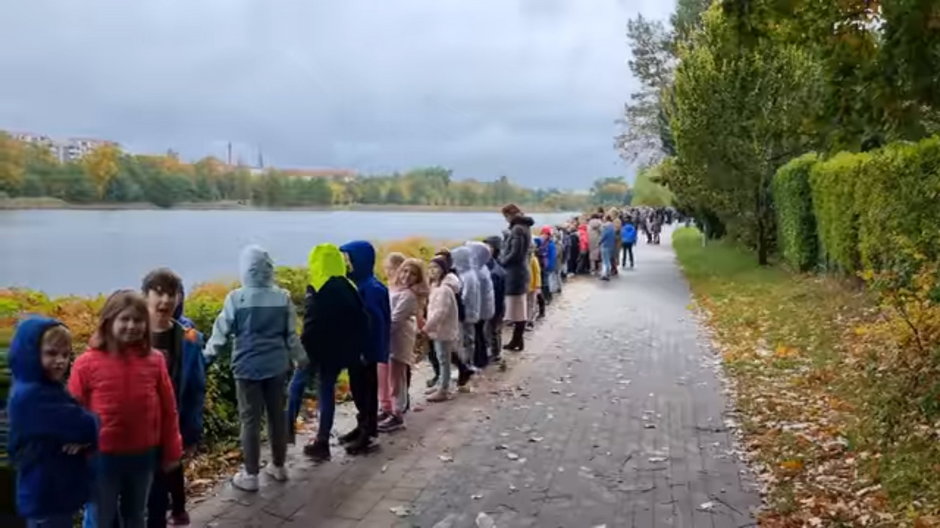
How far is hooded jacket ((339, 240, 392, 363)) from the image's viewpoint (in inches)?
303

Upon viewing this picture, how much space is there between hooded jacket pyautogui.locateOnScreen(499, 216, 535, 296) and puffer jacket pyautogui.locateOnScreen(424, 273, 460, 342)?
9.33 ft

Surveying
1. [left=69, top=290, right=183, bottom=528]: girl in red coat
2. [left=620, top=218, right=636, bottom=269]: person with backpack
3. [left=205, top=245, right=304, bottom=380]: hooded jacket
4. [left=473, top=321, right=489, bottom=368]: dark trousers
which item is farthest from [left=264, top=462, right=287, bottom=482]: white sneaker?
[left=620, top=218, right=636, bottom=269]: person with backpack

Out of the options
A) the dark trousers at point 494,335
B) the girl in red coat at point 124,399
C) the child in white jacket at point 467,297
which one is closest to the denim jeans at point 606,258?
the dark trousers at point 494,335

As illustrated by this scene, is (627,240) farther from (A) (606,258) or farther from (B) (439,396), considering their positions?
(B) (439,396)

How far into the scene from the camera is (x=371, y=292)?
25.5ft

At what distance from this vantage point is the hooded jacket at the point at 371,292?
768 centimetres

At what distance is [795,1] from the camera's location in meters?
6.02

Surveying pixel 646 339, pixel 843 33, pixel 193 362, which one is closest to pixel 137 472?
pixel 193 362

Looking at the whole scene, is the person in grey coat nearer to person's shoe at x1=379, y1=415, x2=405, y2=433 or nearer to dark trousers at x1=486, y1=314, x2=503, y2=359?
dark trousers at x1=486, y1=314, x2=503, y2=359

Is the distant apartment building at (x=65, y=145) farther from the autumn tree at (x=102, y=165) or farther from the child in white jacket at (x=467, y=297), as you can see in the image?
the child in white jacket at (x=467, y=297)

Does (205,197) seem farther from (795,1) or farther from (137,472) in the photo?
(795,1)

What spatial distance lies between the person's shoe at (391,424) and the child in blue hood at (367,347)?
370mm

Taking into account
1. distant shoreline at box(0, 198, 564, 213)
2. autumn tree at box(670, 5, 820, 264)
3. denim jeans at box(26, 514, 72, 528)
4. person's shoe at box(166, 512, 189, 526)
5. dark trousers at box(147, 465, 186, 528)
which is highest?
autumn tree at box(670, 5, 820, 264)

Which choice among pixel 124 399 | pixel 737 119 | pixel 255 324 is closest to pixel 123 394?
pixel 124 399
